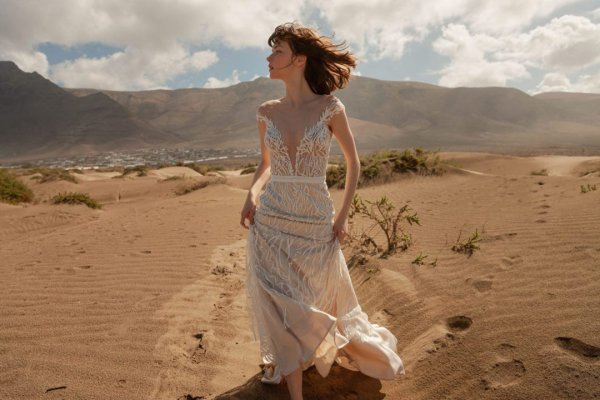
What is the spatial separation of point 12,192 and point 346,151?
→ 12486mm

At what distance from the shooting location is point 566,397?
2217mm

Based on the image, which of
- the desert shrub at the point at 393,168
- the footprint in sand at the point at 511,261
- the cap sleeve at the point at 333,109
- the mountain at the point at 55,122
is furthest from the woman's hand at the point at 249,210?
the mountain at the point at 55,122

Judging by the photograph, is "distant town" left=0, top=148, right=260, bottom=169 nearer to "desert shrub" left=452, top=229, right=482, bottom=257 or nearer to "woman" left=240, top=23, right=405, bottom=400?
"desert shrub" left=452, top=229, right=482, bottom=257

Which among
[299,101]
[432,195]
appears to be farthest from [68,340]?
[432,195]

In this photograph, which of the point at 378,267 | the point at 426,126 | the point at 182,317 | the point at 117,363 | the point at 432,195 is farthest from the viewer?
the point at 426,126

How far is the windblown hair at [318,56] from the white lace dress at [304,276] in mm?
251

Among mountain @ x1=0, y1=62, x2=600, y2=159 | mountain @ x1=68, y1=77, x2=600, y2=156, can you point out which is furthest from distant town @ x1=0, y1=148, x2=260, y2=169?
mountain @ x1=68, y1=77, x2=600, y2=156

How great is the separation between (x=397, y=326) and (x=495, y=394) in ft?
3.48

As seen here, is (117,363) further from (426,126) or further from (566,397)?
(426,126)

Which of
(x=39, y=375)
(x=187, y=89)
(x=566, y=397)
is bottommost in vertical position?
(x=39, y=375)

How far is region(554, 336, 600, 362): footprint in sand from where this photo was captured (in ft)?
7.91

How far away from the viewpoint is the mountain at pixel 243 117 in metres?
78.5

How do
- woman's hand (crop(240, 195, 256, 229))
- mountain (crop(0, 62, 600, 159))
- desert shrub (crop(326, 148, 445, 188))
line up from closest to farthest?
1. woman's hand (crop(240, 195, 256, 229))
2. desert shrub (crop(326, 148, 445, 188))
3. mountain (crop(0, 62, 600, 159))

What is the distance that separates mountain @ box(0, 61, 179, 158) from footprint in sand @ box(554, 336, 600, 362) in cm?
8417
